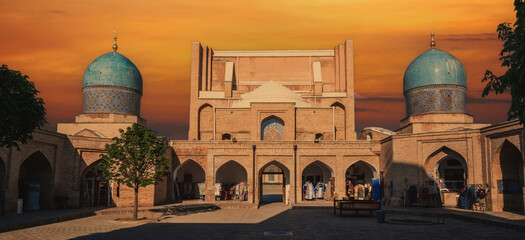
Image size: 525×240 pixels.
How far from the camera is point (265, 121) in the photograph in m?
29.3

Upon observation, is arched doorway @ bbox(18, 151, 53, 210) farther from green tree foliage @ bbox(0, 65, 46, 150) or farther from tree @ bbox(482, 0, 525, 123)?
tree @ bbox(482, 0, 525, 123)

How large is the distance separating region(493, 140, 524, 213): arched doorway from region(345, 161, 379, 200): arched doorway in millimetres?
6862

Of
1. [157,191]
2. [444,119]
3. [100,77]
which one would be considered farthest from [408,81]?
[100,77]

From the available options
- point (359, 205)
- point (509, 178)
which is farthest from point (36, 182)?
point (509, 178)

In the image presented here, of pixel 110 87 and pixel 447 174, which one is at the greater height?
pixel 110 87

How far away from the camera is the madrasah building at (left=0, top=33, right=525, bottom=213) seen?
19578mm

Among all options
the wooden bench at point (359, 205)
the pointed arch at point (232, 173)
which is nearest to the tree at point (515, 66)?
the wooden bench at point (359, 205)

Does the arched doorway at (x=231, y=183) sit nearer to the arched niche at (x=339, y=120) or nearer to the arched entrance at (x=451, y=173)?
the arched niche at (x=339, y=120)

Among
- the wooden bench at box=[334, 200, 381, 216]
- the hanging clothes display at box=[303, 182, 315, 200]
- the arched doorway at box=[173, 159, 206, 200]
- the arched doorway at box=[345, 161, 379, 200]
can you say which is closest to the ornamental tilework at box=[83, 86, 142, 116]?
the arched doorway at box=[173, 159, 206, 200]

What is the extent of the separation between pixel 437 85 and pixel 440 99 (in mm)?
925

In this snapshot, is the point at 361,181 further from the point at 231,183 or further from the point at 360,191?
the point at 231,183

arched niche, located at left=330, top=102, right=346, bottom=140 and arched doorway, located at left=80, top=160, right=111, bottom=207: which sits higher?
arched niche, located at left=330, top=102, right=346, bottom=140

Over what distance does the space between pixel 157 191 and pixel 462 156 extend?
14.5 meters

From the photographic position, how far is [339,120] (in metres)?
32.1
